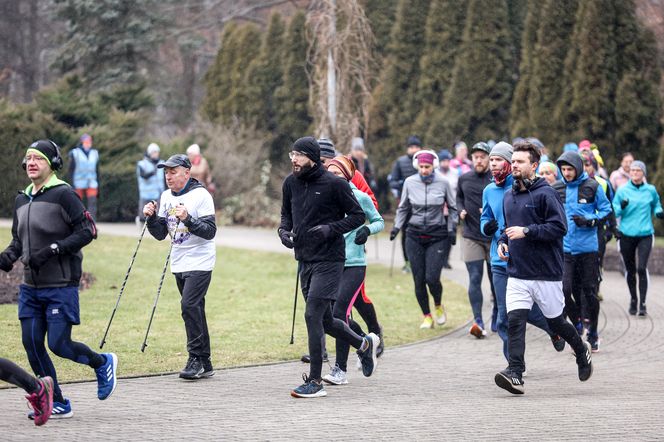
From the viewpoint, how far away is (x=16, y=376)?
735 centimetres

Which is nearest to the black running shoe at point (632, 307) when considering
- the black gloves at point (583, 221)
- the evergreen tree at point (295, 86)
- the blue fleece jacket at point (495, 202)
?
the black gloves at point (583, 221)

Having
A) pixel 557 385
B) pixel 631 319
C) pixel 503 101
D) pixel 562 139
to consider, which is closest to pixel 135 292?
pixel 631 319

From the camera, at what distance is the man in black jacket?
8.88 meters

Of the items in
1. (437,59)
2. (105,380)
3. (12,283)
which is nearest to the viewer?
(105,380)

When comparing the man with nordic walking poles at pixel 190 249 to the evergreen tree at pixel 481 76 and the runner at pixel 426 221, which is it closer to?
the runner at pixel 426 221

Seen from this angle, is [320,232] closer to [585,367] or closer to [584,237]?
[585,367]

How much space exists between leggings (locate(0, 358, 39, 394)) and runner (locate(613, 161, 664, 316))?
8.99m

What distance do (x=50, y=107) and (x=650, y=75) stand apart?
14122 mm

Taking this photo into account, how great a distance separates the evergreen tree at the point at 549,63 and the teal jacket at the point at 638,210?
10604mm

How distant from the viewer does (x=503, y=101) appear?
90.4 feet

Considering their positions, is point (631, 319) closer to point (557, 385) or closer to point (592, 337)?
point (592, 337)

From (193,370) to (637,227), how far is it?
278 inches

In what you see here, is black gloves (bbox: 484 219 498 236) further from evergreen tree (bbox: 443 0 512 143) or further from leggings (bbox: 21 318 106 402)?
evergreen tree (bbox: 443 0 512 143)

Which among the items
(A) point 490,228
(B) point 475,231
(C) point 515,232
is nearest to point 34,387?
(C) point 515,232
